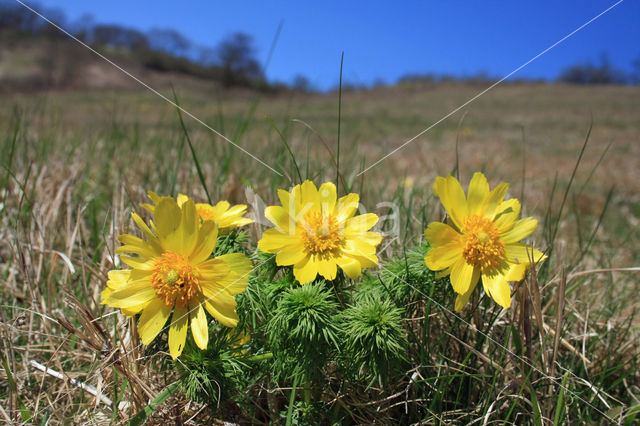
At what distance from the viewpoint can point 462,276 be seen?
0.93m

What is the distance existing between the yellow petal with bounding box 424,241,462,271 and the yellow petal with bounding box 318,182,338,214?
0.87 ft

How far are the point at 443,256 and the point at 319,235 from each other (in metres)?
0.28

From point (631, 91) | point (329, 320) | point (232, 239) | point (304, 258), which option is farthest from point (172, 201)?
point (631, 91)

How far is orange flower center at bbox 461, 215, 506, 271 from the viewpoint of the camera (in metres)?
0.96

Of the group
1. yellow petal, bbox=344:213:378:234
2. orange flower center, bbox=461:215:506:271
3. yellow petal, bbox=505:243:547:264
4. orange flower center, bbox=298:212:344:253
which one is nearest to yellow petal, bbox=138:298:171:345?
orange flower center, bbox=298:212:344:253

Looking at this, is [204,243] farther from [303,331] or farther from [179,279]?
[303,331]

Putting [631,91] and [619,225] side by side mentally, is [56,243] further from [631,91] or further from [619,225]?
[631,91]

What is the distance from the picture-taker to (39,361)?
1.36 m

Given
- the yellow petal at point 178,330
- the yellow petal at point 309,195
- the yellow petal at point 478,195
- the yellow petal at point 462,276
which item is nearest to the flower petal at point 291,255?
the yellow petal at point 309,195

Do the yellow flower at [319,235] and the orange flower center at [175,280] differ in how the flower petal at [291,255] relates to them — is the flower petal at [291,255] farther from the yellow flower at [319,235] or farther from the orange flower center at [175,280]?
→ the orange flower center at [175,280]

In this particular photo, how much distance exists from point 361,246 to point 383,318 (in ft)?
0.57

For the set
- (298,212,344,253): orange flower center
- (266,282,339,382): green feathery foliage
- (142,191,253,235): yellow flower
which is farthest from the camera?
(142,191,253,235): yellow flower

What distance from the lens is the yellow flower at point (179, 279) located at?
88 cm

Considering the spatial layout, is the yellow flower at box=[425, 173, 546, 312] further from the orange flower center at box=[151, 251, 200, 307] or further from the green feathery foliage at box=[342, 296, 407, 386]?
the orange flower center at box=[151, 251, 200, 307]
